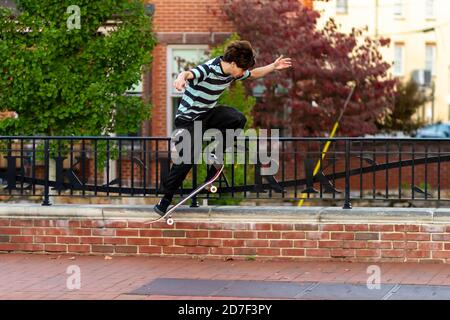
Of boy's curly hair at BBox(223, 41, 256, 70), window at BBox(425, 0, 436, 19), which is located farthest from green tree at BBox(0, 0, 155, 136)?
window at BBox(425, 0, 436, 19)

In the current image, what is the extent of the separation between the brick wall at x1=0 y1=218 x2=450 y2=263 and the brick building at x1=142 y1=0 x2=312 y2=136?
9.33 m

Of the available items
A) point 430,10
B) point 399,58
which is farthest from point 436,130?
point 430,10

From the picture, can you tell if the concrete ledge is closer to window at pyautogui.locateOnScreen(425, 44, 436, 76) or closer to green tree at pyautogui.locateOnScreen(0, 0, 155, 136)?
green tree at pyautogui.locateOnScreen(0, 0, 155, 136)

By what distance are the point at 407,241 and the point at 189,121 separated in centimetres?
258

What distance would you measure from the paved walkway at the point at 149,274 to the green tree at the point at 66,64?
4269 mm

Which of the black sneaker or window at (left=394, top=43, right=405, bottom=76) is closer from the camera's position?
the black sneaker

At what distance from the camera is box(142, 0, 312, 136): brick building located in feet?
67.3

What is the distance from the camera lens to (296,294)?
29.2 ft

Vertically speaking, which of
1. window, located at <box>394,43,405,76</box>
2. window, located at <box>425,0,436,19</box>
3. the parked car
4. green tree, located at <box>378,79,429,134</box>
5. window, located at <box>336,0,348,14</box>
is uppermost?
window, located at <box>425,0,436,19</box>

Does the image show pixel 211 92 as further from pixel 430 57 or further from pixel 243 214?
pixel 430 57

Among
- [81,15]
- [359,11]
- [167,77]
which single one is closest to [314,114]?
[167,77]

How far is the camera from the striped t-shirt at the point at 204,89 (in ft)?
33.8

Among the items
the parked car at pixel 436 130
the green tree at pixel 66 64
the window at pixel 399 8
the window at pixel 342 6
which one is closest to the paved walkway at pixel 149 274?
the green tree at pixel 66 64

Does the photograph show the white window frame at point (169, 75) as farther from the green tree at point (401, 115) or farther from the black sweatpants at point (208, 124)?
the black sweatpants at point (208, 124)
